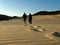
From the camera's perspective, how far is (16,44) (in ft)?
18.0

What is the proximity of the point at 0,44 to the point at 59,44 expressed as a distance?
1647mm

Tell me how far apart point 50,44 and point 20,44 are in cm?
84

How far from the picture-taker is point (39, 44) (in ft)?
18.1

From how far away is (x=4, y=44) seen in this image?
5566 millimetres

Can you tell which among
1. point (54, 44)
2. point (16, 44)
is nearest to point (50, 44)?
point (54, 44)

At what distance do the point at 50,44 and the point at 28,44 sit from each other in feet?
2.01

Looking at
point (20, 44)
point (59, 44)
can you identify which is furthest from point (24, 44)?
point (59, 44)

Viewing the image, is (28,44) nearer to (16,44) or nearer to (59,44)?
(16,44)

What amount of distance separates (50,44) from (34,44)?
446 millimetres

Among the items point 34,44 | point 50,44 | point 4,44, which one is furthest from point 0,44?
point 50,44

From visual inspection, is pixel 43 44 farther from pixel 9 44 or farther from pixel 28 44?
pixel 9 44

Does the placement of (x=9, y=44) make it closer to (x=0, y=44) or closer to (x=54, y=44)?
(x=0, y=44)

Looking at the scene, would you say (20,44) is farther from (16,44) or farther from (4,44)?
(4,44)

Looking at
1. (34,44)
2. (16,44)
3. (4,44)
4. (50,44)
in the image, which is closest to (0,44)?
(4,44)
